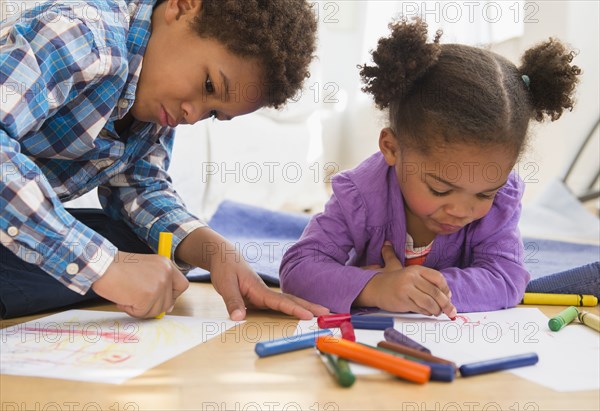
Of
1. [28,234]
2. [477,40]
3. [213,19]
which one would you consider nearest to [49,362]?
[28,234]

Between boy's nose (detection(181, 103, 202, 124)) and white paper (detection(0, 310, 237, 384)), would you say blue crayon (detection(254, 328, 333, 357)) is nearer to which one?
white paper (detection(0, 310, 237, 384))

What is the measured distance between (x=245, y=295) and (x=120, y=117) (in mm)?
314

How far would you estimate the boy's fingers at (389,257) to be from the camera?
1.07 meters

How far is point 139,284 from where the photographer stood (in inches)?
33.7

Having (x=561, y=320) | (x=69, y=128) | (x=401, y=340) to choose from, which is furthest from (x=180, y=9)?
(x=561, y=320)

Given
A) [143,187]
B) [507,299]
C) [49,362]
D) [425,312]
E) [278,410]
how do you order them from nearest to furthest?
[278,410] < [49,362] < [425,312] < [507,299] < [143,187]

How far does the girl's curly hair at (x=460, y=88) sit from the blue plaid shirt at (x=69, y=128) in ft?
1.18

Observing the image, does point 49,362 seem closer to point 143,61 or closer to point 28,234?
point 28,234

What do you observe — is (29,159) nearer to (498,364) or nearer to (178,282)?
(178,282)

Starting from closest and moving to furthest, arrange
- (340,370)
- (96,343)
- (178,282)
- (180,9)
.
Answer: (340,370) → (96,343) → (178,282) → (180,9)

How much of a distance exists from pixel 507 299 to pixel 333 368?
0.43m

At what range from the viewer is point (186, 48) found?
982mm

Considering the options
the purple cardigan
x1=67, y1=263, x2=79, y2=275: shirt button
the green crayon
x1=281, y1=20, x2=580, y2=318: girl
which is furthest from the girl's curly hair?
x1=67, y1=263, x2=79, y2=275: shirt button

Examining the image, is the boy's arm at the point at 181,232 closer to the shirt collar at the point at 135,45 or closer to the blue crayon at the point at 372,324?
the blue crayon at the point at 372,324
